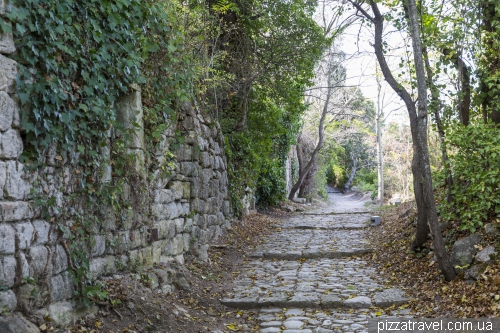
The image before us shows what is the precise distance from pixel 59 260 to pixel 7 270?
0.61 metres

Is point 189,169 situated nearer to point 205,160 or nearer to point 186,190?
point 186,190

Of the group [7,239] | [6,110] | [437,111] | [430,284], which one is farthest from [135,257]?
[437,111]

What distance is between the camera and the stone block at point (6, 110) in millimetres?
3549

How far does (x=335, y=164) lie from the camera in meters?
38.8

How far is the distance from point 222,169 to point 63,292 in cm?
609

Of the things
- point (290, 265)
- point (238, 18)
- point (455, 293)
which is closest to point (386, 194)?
point (238, 18)

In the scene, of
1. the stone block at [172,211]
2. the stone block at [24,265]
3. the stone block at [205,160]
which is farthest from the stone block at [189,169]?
the stone block at [24,265]

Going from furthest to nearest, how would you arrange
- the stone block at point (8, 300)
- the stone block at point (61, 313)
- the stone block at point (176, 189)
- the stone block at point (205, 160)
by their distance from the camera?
the stone block at point (205, 160), the stone block at point (176, 189), the stone block at point (61, 313), the stone block at point (8, 300)

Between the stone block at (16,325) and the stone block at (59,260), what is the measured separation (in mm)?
522

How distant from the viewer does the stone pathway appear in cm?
566

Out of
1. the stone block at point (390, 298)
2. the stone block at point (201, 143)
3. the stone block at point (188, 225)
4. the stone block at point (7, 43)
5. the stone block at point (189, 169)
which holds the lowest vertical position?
the stone block at point (390, 298)

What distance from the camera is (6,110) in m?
3.59

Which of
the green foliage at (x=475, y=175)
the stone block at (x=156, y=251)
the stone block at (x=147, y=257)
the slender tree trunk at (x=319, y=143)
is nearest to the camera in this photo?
the stone block at (x=147, y=257)

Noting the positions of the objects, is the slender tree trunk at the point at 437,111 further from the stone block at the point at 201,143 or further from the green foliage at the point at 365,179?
the green foliage at the point at 365,179
